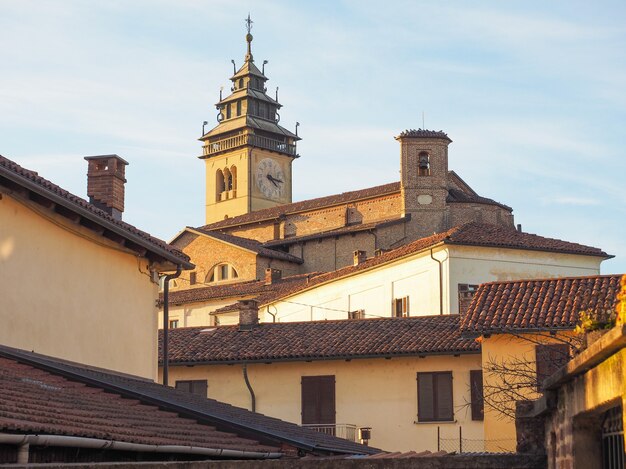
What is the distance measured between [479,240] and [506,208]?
2275cm

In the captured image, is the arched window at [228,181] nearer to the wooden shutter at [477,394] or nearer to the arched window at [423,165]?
the arched window at [423,165]

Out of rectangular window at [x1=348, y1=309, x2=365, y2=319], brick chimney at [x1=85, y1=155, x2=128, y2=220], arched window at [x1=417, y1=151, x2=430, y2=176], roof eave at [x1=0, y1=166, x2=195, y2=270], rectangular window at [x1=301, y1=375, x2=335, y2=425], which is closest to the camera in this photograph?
roof eave at [x1=0, y1=166, x2=195, y2=270]

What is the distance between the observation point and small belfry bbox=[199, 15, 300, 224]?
101688 mm

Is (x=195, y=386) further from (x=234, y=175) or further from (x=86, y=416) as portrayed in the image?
(x=234, y=175)

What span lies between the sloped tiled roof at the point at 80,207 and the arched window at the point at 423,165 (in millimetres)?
42015

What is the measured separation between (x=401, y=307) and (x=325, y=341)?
1639 cm

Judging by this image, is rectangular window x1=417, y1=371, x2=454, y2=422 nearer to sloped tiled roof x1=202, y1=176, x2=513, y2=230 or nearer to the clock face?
sloped tiled roof x1=202, y1=176, x2=513, y2=230

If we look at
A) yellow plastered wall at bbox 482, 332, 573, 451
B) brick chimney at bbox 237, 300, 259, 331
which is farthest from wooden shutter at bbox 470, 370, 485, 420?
brick chimney at bbox 237, 300, 259, 331

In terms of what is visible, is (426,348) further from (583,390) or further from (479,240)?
(583,390)

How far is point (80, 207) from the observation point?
19469mm

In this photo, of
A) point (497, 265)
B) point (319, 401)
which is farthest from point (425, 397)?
point (497, 265)

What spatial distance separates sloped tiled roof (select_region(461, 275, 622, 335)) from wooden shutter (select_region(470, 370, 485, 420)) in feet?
6.23

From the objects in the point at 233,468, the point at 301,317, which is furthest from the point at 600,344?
the point at 301,317

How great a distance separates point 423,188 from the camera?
6575 centimetres
